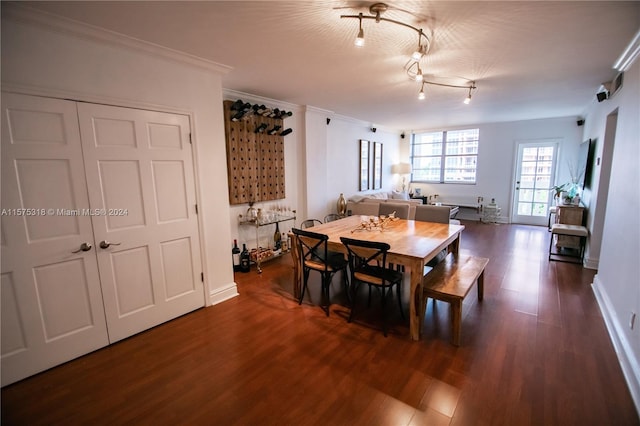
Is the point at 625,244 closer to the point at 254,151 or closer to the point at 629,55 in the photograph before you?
the point at 629,55

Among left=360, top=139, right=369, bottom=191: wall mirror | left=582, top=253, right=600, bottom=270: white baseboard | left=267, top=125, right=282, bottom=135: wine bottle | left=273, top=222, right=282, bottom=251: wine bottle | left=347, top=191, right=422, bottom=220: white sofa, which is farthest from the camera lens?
left=360, top=139, right=369, bottom=191: wall mirror

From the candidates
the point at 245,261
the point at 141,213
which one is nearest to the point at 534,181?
the point at 245,261

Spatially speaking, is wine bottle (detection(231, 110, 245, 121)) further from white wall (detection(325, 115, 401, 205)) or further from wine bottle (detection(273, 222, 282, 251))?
white wall (detection(325, 115, 401, 205))

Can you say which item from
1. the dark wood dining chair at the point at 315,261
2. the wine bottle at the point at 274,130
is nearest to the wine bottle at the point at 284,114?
the wine bottle at the point at 274,130

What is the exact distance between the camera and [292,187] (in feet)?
17.1

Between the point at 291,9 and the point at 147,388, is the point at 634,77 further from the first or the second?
the point at 147,388

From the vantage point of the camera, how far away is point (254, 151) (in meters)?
4.34

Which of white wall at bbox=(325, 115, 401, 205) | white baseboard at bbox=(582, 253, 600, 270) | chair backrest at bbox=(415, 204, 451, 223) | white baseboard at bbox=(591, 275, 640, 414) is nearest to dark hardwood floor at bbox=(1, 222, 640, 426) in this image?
white baseboard at bbox=(591, 275, 640, 414)

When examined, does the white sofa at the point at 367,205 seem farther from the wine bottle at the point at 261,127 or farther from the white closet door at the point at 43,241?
the white closet door at the point at 43,241

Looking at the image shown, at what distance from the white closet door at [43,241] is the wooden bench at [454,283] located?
293 centimetres

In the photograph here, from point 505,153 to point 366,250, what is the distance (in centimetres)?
676

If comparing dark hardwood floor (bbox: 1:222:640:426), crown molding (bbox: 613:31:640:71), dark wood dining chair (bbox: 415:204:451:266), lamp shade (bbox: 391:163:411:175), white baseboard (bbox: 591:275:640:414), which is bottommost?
dark hardwood floor (bbox: 1:222:640:426)

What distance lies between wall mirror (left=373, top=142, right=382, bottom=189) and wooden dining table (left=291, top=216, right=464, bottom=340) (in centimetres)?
377

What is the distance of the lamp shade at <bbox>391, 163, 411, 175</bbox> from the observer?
8484mm
